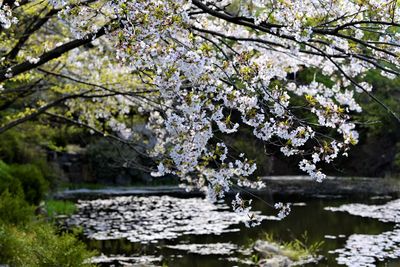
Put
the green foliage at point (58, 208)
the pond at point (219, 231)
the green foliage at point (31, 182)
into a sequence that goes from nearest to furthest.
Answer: the pond at point (219, 231), the green foliage at point (31, 182), the green foliage at point (58, 208)

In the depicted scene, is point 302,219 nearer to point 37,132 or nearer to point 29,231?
point 29,231

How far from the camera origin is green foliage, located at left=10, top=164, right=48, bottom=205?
1620cm

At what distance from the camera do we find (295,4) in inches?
194

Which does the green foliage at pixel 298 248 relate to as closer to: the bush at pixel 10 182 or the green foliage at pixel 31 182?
the bush at pixel 10 182

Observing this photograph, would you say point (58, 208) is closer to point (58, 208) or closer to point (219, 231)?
point (58, 208)

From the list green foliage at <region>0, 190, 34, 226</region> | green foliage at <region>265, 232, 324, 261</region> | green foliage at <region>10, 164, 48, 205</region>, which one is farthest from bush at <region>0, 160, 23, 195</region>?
green foliage at <region>265, 232, 324, 261</region>

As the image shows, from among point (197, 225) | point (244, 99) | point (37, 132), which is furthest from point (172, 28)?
point (37, 132)

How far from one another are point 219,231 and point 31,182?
5.83 meters

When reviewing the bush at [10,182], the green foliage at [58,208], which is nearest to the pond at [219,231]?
the green foliage at [58,208]

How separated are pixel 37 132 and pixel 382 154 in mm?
19332

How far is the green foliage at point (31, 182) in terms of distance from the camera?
16203mm

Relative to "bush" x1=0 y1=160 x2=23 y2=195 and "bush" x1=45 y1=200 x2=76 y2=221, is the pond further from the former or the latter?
"bush" x1=0 y1=160 x2=23 y2=195

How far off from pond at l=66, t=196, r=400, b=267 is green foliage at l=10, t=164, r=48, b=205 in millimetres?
1308

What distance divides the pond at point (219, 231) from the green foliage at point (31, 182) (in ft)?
4.29
